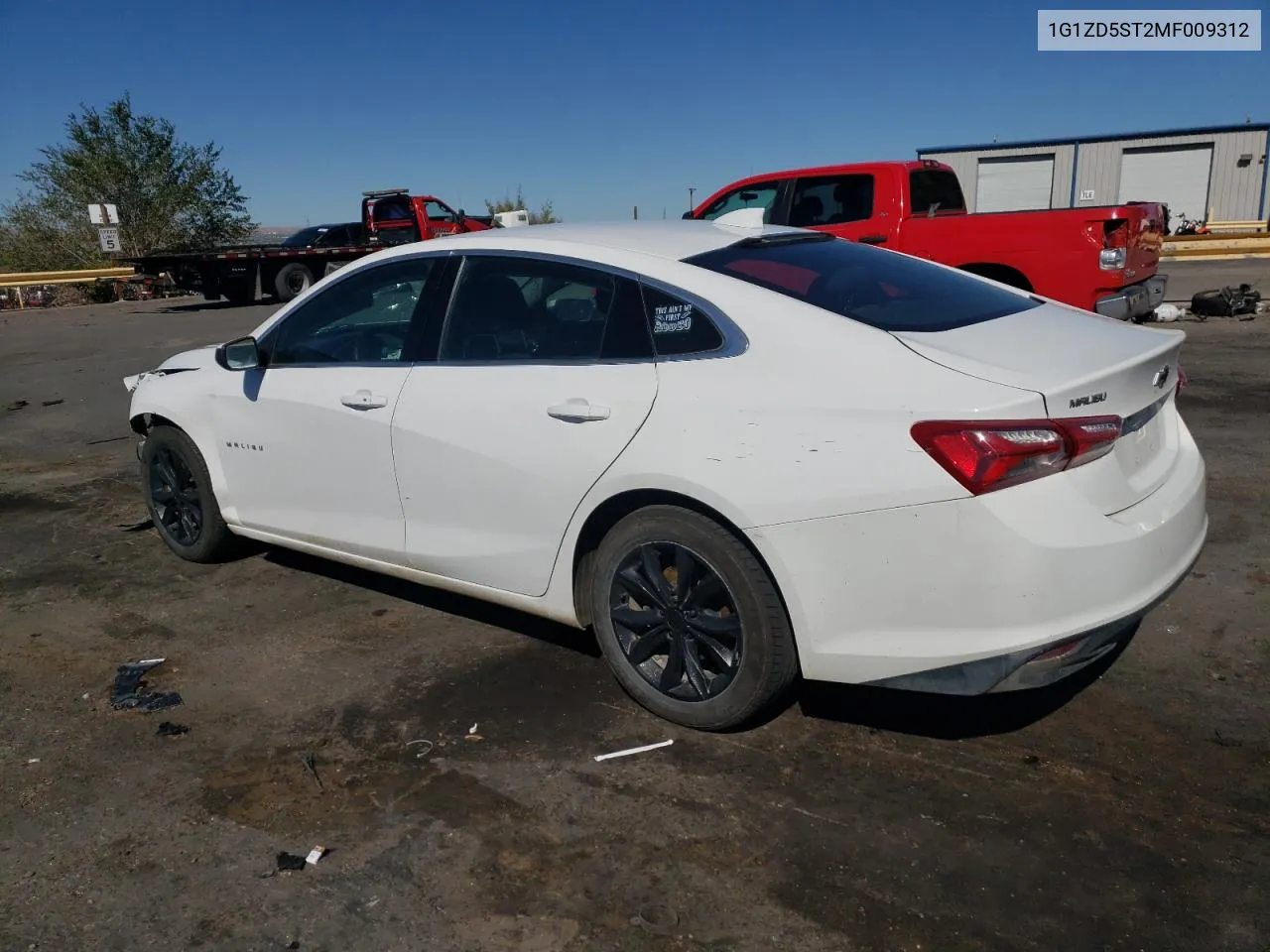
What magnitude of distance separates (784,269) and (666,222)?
89 cm

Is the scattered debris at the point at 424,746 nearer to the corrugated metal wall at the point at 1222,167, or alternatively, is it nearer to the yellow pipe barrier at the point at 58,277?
the yellow pipe barrier at the point at 58,277

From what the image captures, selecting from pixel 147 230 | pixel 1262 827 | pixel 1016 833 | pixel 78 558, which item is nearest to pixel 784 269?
pixel 1016 833

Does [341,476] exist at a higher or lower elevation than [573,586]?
higher

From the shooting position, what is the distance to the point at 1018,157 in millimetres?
38344

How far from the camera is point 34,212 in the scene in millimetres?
31625

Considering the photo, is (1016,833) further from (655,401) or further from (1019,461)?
(655,401)

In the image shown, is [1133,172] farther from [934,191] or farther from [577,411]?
Result: [577,411]

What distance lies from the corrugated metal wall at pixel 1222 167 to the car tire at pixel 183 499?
37601 millimetres

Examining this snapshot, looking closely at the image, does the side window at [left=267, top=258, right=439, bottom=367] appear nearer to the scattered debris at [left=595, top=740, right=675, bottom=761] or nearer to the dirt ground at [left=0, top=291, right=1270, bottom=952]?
the dirt ground at [left=0, top=291, right=1270, bottom=952]

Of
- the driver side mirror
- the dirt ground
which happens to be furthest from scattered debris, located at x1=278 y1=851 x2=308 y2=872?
the driver side mirror

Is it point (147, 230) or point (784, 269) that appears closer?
point (784, 269)

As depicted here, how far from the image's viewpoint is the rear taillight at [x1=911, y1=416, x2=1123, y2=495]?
260cm

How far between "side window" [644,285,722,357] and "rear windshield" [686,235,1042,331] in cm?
19

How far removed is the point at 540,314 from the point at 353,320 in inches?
47.7
